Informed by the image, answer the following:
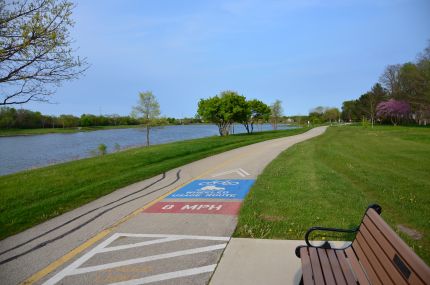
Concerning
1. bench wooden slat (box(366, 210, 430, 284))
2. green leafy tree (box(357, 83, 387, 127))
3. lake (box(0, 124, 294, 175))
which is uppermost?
green leafy tree (box(357, 83, 387, 127))

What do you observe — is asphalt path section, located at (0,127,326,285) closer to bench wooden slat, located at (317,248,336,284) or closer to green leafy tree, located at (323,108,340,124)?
bench wooden slat, located at (317,248,336,284)

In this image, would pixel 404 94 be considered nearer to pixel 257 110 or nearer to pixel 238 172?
pixel 257 110

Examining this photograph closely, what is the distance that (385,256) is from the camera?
259 cm

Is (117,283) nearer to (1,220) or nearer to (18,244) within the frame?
(18,244)

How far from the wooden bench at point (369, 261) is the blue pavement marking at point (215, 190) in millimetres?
4556

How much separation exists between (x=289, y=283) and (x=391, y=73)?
77146mm

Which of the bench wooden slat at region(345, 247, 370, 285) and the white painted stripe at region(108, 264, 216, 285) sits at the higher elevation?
the bench wooden slat at region(345, 247, 370, 285)

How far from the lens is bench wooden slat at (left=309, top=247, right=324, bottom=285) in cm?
302

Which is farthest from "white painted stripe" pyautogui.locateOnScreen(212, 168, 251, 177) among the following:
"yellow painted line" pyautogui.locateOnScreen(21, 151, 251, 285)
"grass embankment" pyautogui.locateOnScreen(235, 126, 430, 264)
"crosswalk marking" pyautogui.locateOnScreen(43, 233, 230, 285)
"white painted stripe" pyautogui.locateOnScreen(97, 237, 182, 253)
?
"white painted stripe" pyautogui.locateOnScreen(97, 237, 182, 253)

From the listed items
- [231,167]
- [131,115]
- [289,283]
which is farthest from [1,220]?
[131,115]

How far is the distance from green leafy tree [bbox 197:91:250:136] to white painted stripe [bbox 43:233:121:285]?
123ft

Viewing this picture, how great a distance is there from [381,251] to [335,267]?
0.75 m

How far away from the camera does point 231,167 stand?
520 inches

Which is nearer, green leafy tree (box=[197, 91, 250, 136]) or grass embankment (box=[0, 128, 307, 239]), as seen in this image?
grass embankment (box=[0, 128, 307, 239])
